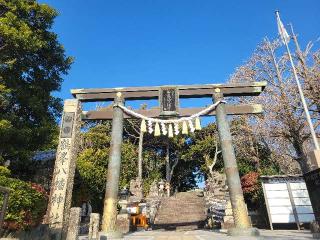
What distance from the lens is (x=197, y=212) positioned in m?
22.6

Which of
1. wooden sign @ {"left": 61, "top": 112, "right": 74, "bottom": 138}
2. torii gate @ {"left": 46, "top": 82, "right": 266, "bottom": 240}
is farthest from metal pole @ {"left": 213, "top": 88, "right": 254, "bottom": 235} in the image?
wooden sign @ {"left": 61, "top": 112, "right": 74, "bottom": 138}

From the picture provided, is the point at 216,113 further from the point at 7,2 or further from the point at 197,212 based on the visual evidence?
the point at 197,212

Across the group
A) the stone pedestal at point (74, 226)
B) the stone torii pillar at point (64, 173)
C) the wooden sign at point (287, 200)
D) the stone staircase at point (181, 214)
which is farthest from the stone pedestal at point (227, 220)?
the stone pedestal at point (74, 226)

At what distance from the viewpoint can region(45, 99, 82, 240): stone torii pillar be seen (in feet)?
33.7

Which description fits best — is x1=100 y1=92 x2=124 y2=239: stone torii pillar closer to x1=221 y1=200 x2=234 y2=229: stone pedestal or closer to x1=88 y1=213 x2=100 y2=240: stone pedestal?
x1=88 y1=213 x2=100 y2=240: stone pedestal

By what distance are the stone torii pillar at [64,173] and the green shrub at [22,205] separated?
554 mm

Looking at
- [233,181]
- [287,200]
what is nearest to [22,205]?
[233,181]

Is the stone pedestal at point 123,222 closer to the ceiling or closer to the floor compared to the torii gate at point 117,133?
closer to the floor

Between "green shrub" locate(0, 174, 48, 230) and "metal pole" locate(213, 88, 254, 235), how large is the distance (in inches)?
284

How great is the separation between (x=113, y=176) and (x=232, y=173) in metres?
4.90

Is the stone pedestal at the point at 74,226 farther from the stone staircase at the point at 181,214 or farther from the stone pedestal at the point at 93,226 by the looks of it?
the stone staircase at the point at 181,214

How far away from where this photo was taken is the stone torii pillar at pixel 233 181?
10.7m

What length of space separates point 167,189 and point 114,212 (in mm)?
20804

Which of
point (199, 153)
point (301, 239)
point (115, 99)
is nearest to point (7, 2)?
point (115, 99)
